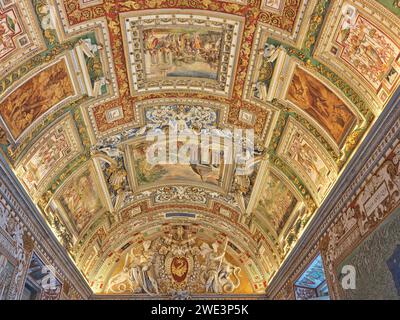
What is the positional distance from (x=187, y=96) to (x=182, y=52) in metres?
1.79

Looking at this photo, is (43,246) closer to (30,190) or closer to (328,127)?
(30,190)

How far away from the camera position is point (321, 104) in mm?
10250

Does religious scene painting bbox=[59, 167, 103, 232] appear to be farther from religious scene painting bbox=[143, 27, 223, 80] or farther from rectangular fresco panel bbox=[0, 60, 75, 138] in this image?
religious scene painting bbox=[143, 27, 223, 80]

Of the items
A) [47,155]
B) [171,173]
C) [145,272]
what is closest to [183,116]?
[171,173]

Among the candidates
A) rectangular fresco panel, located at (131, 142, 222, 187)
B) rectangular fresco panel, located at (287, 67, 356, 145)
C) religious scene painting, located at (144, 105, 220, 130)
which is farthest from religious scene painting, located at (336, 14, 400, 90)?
rectangular fresco panel, located at (131, 142, 222, 187)

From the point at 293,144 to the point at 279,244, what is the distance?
4573 mm

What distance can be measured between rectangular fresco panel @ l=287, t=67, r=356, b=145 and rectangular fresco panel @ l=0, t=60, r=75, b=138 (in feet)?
19.7

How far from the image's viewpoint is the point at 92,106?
11.5m

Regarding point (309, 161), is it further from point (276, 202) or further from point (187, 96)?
point (187, 96)

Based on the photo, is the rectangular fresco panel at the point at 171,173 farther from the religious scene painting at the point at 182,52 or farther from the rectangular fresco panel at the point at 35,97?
the rectangular fresco panel at the point at 35,97

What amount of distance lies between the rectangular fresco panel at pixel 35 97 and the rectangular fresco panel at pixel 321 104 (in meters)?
6.01

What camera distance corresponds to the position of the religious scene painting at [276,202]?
13492 mm

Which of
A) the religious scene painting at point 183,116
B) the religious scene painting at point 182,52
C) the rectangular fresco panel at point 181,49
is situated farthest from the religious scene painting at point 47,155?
the religious scene painting at point 182,52
